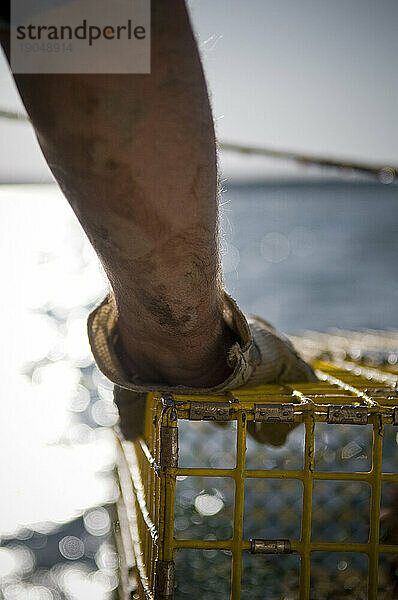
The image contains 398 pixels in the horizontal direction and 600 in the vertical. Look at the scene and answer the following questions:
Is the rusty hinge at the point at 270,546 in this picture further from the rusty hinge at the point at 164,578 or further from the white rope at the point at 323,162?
the white rope at the point at 323,162

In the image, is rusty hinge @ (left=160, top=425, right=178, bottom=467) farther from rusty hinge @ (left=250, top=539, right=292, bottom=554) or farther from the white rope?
the white rope

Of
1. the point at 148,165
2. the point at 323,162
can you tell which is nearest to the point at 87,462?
the point at 323,162

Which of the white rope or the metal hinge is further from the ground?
the white rope

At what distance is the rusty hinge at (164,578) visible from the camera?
1.69 meters

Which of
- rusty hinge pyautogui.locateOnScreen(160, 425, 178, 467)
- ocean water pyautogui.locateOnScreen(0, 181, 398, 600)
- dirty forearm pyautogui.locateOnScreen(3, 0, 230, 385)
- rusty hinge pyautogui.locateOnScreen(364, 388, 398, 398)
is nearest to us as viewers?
dirty forearm pyautogui.locateOnScreen(3, 0, 230, 385)

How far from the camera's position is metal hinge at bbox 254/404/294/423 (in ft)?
5.49

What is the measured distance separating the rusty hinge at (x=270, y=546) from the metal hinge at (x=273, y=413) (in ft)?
1.04

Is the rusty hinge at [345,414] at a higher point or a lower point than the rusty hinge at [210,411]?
lower

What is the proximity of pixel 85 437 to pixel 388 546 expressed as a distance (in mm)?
7390

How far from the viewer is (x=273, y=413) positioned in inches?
66.0

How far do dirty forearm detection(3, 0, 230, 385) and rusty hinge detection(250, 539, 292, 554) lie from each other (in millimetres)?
605

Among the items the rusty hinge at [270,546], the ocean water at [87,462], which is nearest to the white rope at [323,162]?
the ocean water at [87,462]

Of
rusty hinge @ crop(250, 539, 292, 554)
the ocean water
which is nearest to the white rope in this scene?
the ocean water

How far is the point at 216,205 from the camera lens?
141cm
